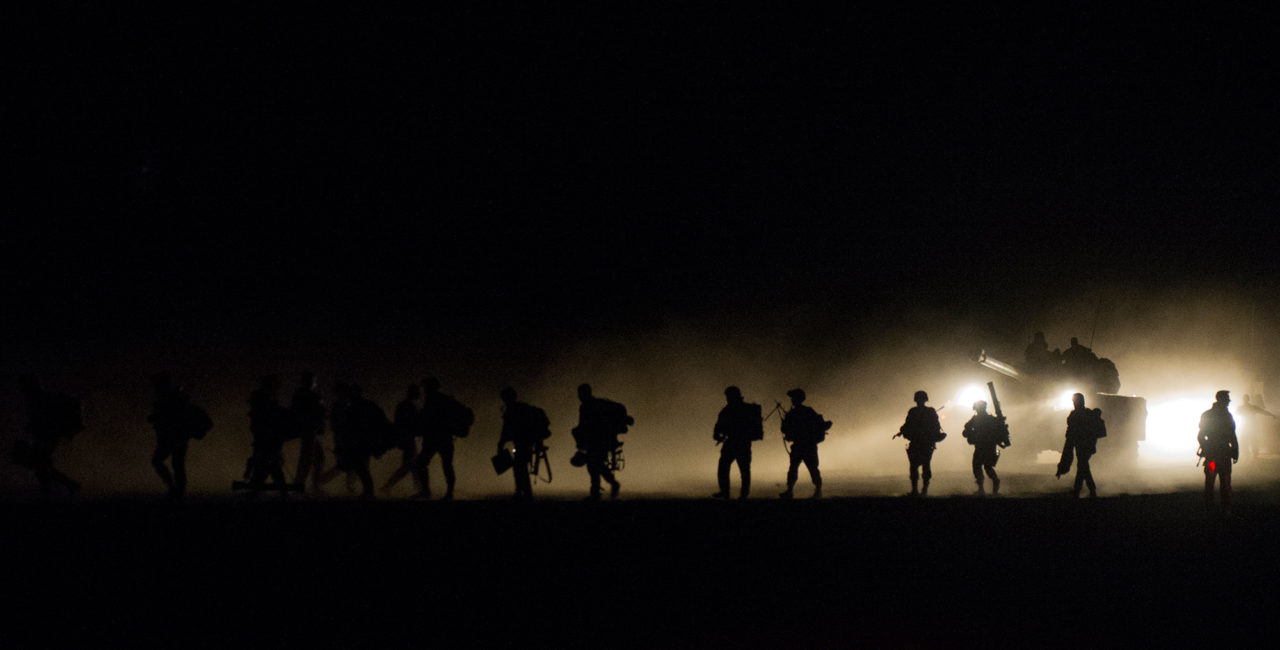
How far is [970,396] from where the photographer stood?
77.0 ft

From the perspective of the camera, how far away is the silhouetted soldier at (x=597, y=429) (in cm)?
1442

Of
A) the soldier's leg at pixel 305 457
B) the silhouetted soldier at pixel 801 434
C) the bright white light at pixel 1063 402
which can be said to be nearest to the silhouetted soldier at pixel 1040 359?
the bright white light at pixel 1063 402

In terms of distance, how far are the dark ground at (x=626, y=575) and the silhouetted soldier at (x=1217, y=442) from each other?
0.74m

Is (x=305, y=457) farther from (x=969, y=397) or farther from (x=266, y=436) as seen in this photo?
(x=969, y=397)

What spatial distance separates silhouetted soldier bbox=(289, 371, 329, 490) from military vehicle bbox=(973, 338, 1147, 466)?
14.1 metres

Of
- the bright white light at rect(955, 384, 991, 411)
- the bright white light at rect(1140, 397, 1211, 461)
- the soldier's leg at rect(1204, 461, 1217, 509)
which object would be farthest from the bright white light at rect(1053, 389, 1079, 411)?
the soldier's leg at rect(1204, 461, 1217, 509)

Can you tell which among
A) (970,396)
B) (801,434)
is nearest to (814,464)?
(801,434)

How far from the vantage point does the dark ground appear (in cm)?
873

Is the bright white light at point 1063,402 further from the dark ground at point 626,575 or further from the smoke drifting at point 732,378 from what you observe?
the dark ground at point 626,575

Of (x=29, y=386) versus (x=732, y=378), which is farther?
(x=732, y=378)

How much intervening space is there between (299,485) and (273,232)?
13991 mm

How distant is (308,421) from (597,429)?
13.3 feet

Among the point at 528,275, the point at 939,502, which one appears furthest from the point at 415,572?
the point at 528,275

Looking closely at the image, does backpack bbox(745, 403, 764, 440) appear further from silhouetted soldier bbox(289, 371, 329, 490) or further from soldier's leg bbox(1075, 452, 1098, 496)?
silhouetted soldier bbox(289, 371, 329, 490)
